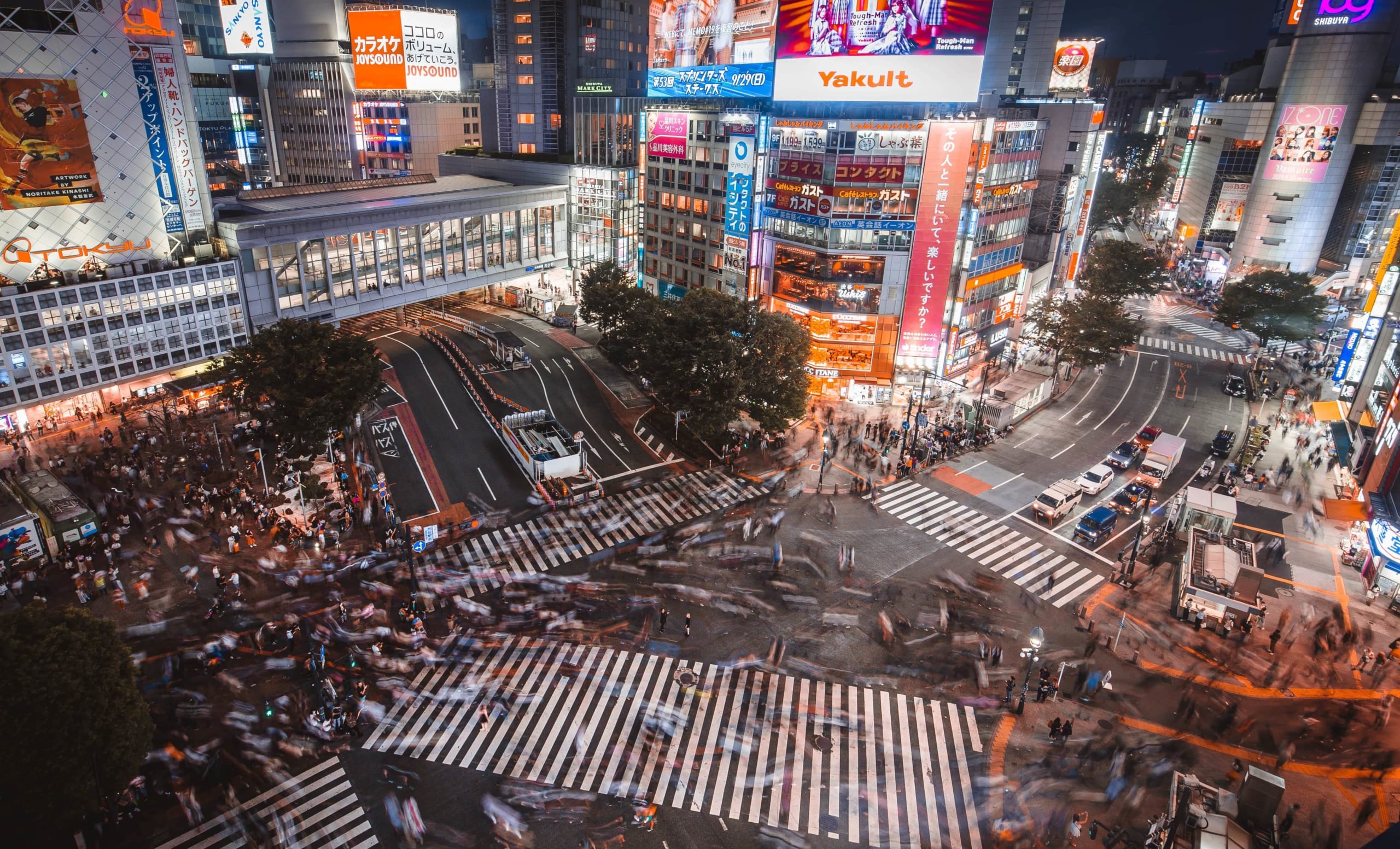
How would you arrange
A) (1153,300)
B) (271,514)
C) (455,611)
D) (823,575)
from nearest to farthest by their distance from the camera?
(455,611) < (823,575) < (271,514) < (1153,300)

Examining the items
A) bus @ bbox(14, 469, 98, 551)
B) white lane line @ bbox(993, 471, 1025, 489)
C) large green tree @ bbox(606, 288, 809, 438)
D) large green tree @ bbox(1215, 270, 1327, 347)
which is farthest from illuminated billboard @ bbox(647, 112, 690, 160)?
large green tree @ bbox(1215, 270, 1327, 347)

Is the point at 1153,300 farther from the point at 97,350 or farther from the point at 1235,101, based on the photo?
the point at 97,350

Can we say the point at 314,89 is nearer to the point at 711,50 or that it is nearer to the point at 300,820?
the point at 711,50

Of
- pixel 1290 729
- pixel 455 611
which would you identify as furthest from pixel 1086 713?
pixel 455 611

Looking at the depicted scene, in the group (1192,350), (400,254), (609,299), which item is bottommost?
(1192,350)

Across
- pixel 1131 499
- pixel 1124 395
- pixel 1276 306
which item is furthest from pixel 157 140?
pixel 1276 306

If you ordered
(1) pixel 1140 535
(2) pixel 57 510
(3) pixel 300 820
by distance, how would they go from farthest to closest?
(1) pixel 1140 535
(2) pixel 57 510
(3) pixel 300 820

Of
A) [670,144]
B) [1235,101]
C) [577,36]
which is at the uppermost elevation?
[577,36]
